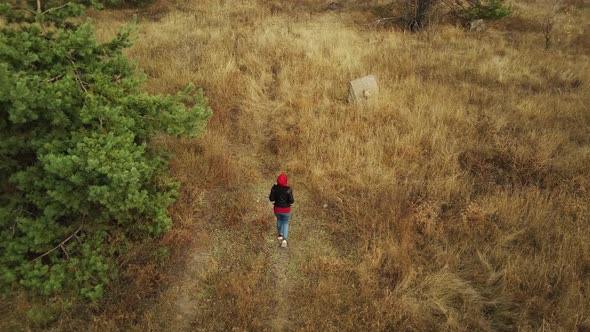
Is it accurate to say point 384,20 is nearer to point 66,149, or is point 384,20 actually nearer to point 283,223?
point 283,223

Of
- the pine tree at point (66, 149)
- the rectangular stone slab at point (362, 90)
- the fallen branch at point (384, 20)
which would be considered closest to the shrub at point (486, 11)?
the fallen branch at point (384, 20)

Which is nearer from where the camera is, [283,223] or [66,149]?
[66,149]

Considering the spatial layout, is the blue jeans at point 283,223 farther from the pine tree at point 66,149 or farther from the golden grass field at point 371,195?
the pine tree at point 66,149

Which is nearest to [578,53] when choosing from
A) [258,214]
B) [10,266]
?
[258,214]

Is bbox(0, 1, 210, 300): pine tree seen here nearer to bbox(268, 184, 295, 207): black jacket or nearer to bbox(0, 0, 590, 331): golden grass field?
bbox(0, 0, 590, 331): golden grass field

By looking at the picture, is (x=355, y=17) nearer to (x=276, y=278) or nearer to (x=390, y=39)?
(x=390, y=39)

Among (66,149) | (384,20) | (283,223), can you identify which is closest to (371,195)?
(283,223)
